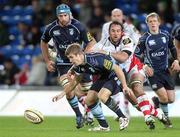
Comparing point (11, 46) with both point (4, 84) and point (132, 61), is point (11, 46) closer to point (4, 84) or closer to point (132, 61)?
point (4, 84)

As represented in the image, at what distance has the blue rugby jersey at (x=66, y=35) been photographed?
14586 mm

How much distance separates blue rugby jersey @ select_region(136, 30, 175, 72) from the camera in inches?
570

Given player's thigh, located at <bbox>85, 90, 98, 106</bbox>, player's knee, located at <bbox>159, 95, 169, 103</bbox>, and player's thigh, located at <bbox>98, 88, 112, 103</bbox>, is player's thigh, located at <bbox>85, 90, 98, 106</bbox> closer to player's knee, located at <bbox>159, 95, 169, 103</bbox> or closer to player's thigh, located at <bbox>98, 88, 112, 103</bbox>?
player's thigh, located at <bbox>98, 88, 112, 103</bbox>

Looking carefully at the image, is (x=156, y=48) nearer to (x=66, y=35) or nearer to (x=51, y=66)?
(x=66, y=35)

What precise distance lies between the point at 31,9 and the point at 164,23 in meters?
5.52

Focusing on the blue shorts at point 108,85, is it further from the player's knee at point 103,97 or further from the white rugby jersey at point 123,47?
the white rugby jersey at point 123,47

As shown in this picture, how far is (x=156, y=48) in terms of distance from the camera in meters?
14.6

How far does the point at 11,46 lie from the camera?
2434cm

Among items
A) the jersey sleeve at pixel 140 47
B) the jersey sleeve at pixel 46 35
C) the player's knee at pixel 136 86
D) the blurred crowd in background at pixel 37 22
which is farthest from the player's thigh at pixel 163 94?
the blurred crowd in background at pixel 37 22

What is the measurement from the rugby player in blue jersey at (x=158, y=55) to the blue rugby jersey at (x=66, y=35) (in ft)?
3.54

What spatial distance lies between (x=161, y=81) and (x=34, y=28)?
8.89m

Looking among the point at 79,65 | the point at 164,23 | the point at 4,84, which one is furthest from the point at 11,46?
the point at 79,65

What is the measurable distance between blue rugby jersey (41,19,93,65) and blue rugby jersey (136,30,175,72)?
3.33 feet

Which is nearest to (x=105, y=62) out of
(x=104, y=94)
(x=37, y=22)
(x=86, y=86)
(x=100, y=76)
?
(x=104, y=94)
